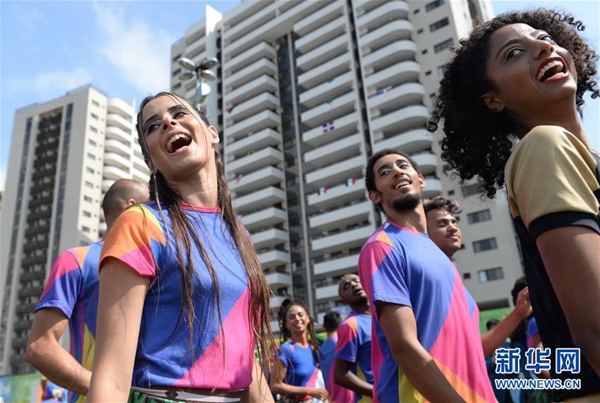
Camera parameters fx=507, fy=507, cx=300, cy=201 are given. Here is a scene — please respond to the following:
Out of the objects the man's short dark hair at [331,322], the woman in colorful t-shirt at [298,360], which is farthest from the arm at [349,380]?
the man's short dark hair at [331,322]

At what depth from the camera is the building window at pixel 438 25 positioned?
4491cm

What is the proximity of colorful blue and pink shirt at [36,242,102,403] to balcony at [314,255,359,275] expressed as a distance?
132 ft

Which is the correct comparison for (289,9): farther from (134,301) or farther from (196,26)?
(134,301)

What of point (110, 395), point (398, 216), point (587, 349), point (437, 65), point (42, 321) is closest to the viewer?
point (587, 349)

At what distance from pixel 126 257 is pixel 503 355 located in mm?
1289

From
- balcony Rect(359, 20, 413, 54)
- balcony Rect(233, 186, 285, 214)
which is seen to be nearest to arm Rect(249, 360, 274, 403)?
balcony Rect(359, 20, 413, 54)

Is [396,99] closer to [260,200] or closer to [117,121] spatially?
[260,200]

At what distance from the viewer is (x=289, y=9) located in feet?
192

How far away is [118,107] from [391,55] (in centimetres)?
4425

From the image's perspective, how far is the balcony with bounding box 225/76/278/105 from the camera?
188ft

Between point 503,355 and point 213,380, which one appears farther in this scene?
point 503,355

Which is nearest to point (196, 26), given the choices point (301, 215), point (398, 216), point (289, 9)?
point (289, 9)

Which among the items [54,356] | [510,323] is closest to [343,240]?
[510,323]

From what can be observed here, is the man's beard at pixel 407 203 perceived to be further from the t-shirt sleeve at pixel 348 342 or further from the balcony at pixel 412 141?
the balcony at pixel 412 141
